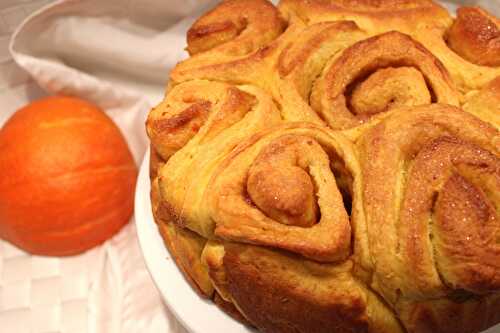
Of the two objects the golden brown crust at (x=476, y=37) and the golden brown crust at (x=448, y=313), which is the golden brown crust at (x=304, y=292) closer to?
the golden brown crust at (x=448, y=313)

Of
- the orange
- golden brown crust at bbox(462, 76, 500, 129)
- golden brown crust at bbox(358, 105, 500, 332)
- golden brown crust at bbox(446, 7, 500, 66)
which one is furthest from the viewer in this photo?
the orange

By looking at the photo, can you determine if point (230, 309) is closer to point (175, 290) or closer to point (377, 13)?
point (175, 290)

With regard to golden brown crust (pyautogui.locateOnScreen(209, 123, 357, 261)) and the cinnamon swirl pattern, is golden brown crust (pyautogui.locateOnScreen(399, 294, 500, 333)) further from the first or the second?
golden brown crust (pyautogui.locateOnScreen(209, 123, 357, 261))

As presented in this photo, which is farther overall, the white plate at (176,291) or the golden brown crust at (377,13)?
the golden brown crust at (377,13)

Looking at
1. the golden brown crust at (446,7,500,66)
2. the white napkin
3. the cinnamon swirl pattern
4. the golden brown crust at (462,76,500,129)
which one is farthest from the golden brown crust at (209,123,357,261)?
the white napkin

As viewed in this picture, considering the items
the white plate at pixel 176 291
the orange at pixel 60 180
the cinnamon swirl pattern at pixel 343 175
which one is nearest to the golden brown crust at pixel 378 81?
the cinnamon swirl pattern at pixel 343 175

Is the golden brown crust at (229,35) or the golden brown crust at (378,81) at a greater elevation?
the golden brown crust at (378,81)
